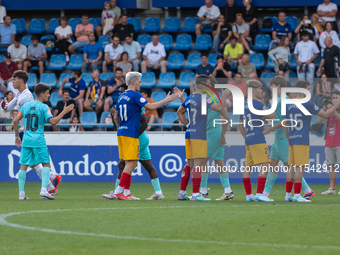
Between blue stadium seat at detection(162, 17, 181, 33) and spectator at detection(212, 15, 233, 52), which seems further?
blue stadium seat at detection(162, 17, 181, 33)

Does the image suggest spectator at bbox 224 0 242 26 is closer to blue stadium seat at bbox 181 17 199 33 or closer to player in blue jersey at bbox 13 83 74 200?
blue stadium seat at bbox 181 17 199 33

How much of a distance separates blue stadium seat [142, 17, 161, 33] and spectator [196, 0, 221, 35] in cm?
168

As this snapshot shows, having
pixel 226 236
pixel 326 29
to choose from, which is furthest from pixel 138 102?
pixel 326 29

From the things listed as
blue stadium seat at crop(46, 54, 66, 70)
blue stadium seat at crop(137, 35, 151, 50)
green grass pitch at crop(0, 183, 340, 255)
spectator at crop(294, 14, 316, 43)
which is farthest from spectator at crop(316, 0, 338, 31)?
green grass pitch at crop(0, 183, 340, 255)

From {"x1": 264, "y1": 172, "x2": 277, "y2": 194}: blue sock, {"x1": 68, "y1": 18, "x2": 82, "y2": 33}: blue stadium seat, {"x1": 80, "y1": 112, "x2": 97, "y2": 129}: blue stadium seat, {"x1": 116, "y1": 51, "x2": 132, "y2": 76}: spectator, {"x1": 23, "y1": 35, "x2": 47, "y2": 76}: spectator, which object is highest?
{"x1": 68, "y1": 18, "x2": 82, "y2": 33}: blue stadium seat

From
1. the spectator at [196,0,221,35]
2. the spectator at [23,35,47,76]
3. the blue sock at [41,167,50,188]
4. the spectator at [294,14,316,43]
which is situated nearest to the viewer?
the blue sock at [41,167,50,188]

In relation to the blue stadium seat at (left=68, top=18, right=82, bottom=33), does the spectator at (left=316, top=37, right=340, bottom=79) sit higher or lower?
lower

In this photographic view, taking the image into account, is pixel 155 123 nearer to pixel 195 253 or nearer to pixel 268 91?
pixel 268 91

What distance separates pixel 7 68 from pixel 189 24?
6.69 metres

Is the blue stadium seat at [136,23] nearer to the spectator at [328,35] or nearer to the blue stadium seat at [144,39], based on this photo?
the blue stadium seat at [144,39]

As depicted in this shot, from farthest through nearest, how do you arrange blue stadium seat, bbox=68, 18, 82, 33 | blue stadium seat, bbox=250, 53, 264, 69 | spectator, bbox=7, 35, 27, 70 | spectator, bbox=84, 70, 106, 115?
blue stadium seat, bbox=68, 18, 82, 33, spectator, bbox=7, 35, 27, 70, blue stadium seat, bbox=250, 53, 264, 69, spectator, bbox=84, 70, 106, 115

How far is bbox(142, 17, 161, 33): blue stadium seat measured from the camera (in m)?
20.0

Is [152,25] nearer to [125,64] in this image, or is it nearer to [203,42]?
[203,42]

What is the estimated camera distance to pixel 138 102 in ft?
28.3
